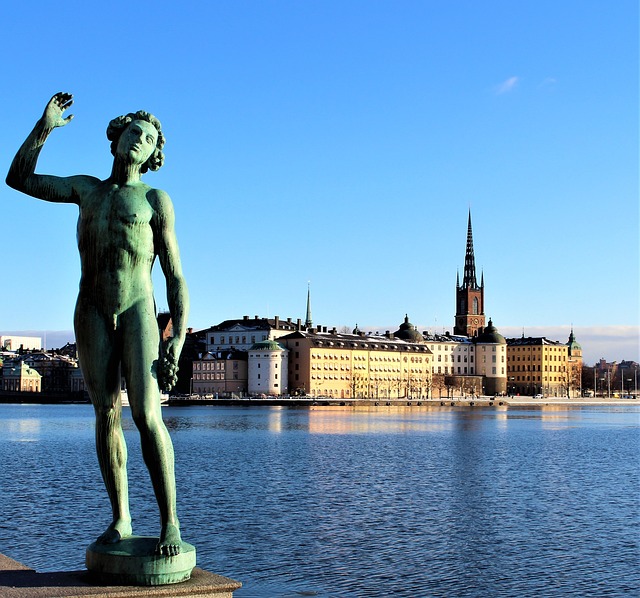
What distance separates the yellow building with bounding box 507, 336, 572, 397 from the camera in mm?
192125

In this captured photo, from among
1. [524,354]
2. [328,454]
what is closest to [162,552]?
[328,454]

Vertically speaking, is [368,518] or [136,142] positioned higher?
[136,142]

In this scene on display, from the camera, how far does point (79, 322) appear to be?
6742 mm

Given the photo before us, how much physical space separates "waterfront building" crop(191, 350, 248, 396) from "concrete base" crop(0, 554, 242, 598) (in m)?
145

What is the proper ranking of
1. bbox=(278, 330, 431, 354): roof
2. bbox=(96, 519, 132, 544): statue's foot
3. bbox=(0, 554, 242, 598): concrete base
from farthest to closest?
1. bbox=(278, 330, 431, 354): roof
2. bbox=(96, 519, 132, 544): statue's foot
3. bbox=(0, 554, 242, 598): concrete base

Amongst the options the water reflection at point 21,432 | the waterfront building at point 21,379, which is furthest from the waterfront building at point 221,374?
the water reflection at point 21,432

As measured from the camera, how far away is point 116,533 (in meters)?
6.57

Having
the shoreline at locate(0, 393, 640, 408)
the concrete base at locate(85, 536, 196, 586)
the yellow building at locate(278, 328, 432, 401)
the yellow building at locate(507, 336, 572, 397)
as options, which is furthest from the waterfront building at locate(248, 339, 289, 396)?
the concrete base at locate(85, 536, 196, 586)

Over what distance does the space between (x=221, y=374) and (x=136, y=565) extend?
14707 cm

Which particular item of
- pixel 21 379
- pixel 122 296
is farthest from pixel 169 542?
pixel 21 379

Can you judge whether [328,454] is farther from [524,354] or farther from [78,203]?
[524,354]

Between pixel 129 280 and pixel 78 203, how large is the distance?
2.43 feet

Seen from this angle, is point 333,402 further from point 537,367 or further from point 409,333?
point 537,367

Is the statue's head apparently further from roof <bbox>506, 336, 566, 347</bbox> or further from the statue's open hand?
roof <bbox>506, 336, 566, 347</bbox>
